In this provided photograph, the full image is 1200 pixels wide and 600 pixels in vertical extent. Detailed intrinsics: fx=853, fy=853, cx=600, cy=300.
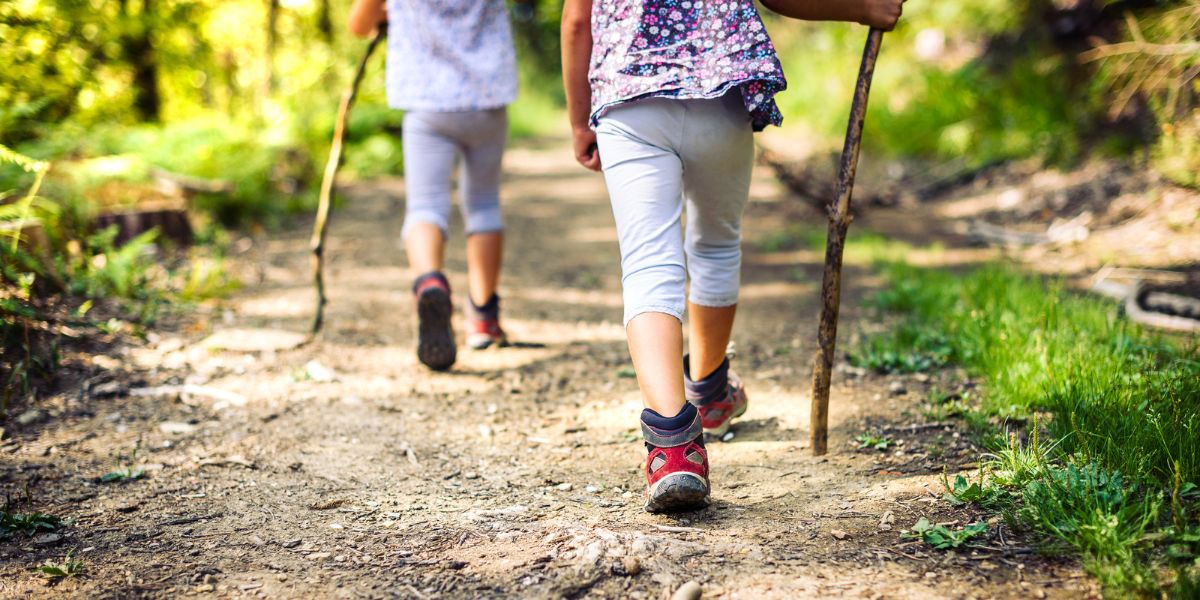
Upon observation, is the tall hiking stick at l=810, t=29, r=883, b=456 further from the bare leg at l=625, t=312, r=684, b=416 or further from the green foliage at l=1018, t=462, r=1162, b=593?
the green foliage at l=1018, t=462, r=1162, b=593

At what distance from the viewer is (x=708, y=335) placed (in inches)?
103

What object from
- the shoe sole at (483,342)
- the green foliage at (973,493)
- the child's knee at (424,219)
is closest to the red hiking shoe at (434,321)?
the child's knee at (424,219)

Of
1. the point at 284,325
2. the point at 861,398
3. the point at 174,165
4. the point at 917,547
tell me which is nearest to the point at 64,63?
the point at 174,165

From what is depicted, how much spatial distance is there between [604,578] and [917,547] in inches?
28.5

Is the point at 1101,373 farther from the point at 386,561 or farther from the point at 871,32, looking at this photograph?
the point at 386,561

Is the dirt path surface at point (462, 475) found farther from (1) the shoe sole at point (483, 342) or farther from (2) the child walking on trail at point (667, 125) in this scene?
(2) the child walking on trail at point (667, 125)

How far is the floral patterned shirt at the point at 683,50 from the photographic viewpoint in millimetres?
2107

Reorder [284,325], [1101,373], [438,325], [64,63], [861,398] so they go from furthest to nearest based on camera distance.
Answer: [64,63] < [284,325] < [438,325] < [861,398] < [1101,373]

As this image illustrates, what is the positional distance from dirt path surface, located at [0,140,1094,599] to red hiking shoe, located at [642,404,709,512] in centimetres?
7

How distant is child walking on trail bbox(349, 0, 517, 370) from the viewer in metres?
3.48

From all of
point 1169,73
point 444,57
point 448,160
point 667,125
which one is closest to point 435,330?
point 448,160

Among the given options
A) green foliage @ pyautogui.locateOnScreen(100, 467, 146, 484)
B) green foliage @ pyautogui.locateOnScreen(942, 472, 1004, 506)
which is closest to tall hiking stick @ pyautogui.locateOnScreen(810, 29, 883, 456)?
green foliage @ pyautogui.locateOnScreen(942, 472, 1004, 506)

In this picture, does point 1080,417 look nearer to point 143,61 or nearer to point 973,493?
point 973,493

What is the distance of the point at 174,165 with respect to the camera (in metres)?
5.82
